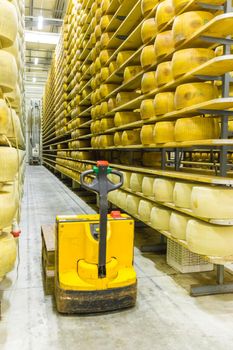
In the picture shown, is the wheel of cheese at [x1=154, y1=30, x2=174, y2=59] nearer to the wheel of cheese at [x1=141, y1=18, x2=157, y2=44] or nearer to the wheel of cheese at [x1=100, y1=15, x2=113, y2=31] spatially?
the wheel of cheese at [x1=141, y1=18, x2=157, y2=44]

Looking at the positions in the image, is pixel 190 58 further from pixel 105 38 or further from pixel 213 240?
pixel 105 38

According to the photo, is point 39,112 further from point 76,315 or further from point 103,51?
point 76,315

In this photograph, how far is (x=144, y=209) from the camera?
3936 mm

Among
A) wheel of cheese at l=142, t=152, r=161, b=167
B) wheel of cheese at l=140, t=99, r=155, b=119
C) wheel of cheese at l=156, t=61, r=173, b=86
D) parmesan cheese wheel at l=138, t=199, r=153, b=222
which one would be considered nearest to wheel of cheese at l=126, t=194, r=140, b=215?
parmesan cheese wheel at l=138, t=199, r=153, b=222

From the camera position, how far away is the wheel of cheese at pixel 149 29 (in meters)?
3.79

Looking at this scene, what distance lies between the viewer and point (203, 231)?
265 centimetres

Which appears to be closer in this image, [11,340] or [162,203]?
[11,340]

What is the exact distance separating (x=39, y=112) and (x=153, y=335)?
22249mm

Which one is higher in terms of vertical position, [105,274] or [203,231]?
[203,231]

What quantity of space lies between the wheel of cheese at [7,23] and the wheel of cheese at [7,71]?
0.11 metres

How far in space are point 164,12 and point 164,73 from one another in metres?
0.59

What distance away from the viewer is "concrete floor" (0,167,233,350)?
2.10 metres

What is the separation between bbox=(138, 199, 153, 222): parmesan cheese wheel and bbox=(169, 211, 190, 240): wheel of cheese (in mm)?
624

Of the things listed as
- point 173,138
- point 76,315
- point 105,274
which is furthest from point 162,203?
point 76,315
